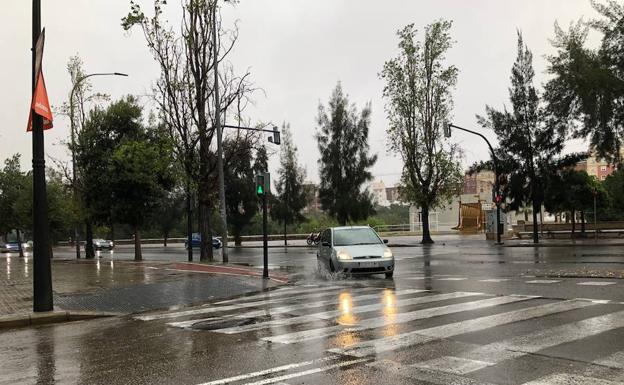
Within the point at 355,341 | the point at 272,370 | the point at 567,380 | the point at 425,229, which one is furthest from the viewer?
the point at 425,229

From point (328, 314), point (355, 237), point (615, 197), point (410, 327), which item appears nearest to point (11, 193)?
point (355, 237)

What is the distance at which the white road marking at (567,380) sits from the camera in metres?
5.03

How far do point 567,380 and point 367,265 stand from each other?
410 inches

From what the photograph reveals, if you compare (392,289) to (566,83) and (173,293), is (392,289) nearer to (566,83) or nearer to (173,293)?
(173,293)

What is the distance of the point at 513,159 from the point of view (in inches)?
1432

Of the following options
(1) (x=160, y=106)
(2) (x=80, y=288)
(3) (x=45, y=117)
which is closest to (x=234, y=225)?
(1) (x=160, y=106)

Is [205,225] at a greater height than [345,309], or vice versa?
[205,225]

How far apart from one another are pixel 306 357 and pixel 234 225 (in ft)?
151

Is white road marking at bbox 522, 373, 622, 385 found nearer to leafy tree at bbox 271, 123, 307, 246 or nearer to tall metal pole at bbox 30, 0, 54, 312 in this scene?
tall metal pole at bbox 30, 0, 54, 312

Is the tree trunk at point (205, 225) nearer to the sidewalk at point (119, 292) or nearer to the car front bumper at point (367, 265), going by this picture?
the sidewalk at point (119, 292)

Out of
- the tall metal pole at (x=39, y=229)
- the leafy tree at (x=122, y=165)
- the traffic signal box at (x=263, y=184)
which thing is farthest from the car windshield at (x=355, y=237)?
the leafy tree at (x=122, y=165)

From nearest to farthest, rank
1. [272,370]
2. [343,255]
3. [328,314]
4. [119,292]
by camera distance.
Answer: [272,370] < [328,314] < [119,292] < [343,255]

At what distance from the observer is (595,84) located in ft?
79.8

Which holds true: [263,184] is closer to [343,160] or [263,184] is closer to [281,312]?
[281,312]
